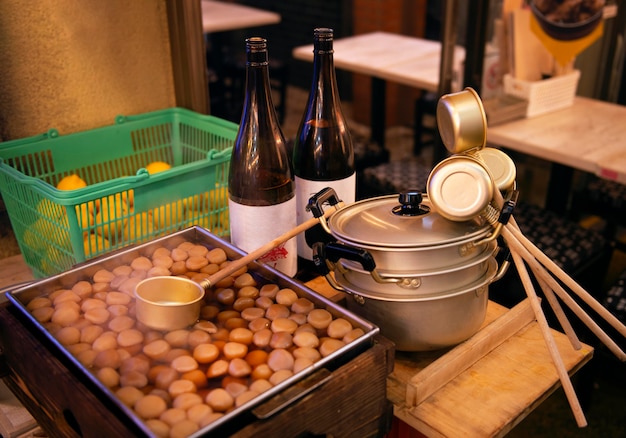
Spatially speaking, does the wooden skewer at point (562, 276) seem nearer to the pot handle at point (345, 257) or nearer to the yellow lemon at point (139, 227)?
the pot handle at point (345, 257)

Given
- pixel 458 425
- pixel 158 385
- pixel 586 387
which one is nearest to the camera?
pixel 158 385

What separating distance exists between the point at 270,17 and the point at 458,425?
4.53 m

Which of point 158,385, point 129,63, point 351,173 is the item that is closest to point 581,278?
point 351,173

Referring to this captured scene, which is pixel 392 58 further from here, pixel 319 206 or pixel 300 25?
pixel 319 206

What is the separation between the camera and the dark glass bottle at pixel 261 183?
49.6 inches

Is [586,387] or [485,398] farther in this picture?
[586,387]

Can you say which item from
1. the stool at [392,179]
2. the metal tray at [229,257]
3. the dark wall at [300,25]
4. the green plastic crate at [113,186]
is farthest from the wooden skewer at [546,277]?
the dark wall at [300,25]

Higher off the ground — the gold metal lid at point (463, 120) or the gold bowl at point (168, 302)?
the gold metal lid at point (463, 120)

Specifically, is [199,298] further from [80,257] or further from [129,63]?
[129,63]

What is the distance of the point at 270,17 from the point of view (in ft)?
16.6

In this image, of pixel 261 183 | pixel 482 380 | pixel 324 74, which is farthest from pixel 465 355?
pixel 324 74

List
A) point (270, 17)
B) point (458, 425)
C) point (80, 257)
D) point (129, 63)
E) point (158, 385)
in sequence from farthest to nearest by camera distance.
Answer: point (270, 17) → point (129, 63) → point (80, 257) → point (458, 425) → point (158, 385)

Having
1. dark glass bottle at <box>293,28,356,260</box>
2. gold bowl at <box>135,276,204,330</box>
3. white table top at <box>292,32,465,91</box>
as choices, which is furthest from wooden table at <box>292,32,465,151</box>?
gold bowl at <box>135,276,204,330</box>

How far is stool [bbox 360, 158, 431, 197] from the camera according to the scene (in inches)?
123
